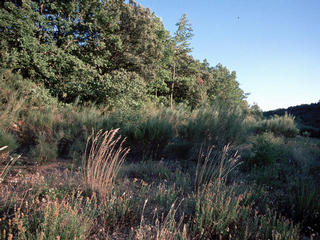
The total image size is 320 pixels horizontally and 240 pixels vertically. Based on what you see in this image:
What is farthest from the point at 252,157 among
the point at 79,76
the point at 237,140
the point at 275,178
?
the point at 79,76

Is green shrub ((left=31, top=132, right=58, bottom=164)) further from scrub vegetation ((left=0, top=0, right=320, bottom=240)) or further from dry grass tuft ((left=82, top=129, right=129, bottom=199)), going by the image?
dry grass tuft ((left=82, top=129, right=129, bottom=199))

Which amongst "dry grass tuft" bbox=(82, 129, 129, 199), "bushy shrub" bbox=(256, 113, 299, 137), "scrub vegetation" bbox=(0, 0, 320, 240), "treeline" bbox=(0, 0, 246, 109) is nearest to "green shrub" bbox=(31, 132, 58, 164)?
"scrub vegetation" bbox=(0, 0, 320, 240)

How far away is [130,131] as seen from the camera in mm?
5773

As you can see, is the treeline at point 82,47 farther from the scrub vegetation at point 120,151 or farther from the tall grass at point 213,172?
the tall grass at point 213,172

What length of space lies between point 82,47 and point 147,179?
1099 centimetres

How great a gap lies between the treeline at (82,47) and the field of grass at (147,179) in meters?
1.60

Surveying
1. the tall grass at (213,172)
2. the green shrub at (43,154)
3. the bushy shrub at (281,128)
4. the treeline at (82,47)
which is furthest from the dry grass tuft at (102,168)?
the bushy shrub at (281,128)

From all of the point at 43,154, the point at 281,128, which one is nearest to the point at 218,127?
the point at 43,154

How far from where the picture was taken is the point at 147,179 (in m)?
3.81

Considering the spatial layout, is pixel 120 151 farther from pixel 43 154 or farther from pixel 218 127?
pixel 218 127

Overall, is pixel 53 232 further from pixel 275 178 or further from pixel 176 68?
A: pixel 176 68

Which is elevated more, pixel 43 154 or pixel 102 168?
pixel 102 168

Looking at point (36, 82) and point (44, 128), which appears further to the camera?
point (36, 82)

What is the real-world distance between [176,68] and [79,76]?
48.0 feet
